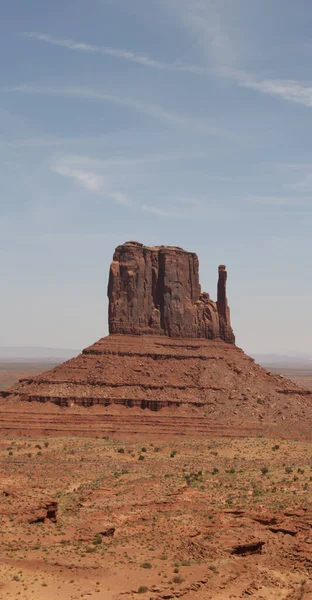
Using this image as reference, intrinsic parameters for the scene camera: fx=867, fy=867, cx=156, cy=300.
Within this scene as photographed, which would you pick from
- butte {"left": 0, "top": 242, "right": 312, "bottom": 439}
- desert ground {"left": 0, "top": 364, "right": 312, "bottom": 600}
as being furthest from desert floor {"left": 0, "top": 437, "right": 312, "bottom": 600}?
butte {"left": 0, "top": 242, "right": 312, "bottom": 439}

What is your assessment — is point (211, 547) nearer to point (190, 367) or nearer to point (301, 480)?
point (301, 480)

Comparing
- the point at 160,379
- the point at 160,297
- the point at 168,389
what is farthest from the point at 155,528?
the point at 160,297

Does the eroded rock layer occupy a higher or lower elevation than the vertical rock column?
lower

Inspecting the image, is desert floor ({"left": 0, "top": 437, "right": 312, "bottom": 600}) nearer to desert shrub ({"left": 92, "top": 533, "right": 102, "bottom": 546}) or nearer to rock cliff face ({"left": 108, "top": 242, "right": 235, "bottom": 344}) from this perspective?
desert shrub ({"left": 92, "top": 533, "right": 102, "bottom": 546})

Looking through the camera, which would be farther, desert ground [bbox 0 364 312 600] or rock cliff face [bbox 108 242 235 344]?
rock cliff face [bbox 108 242 235 344]

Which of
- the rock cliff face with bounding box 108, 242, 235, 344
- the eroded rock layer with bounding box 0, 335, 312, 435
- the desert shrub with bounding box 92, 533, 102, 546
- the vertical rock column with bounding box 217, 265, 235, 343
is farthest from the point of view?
the vertical rock column with bounding box 217, 265, 235, 343

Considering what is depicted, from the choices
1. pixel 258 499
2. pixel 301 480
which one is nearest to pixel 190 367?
pixel 301 480

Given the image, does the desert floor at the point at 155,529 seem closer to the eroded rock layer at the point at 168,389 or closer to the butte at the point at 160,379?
the butte at the point at 160,379

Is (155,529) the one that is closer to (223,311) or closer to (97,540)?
(97,540)
